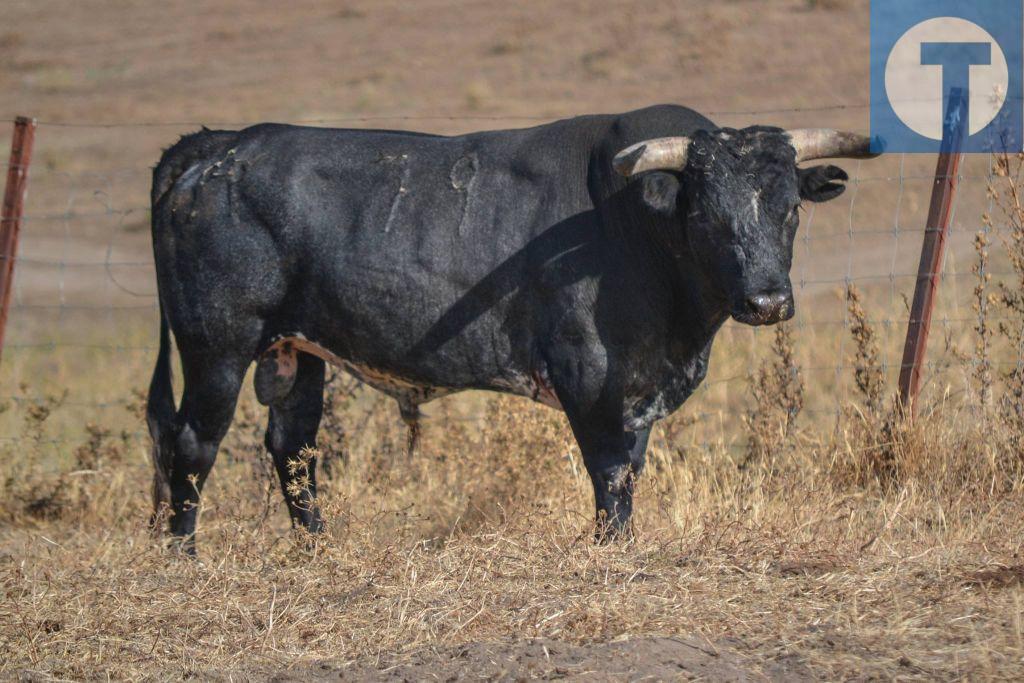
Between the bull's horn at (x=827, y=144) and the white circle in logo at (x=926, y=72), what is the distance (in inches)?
349

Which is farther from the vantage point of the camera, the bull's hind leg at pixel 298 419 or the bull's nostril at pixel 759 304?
the bull's hind leg at pixel 298 419

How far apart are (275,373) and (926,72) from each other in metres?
17.8

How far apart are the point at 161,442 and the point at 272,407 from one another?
0.59 meters

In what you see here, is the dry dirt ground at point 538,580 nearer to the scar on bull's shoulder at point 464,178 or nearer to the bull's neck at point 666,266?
the bull's neck at point 666,266

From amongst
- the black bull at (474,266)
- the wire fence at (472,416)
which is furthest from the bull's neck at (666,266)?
the wire fence at (472,416)

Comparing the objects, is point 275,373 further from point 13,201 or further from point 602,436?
point 13,201

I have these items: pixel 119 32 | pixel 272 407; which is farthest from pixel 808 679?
pixel 119 32

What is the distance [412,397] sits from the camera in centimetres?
675

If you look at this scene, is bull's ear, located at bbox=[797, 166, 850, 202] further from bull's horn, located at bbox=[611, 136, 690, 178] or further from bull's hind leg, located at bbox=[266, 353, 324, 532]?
bull's hind leg, located at bbox=[266, 353, 324, 532]

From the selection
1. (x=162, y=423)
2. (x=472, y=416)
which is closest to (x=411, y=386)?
→ (x=162, y=423)

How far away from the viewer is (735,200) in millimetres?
5836

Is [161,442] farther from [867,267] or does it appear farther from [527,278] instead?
[867,267]

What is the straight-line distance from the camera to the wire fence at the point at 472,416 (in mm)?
8523

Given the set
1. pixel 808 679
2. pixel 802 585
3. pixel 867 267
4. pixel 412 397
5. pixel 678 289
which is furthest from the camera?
pixel 867 267
